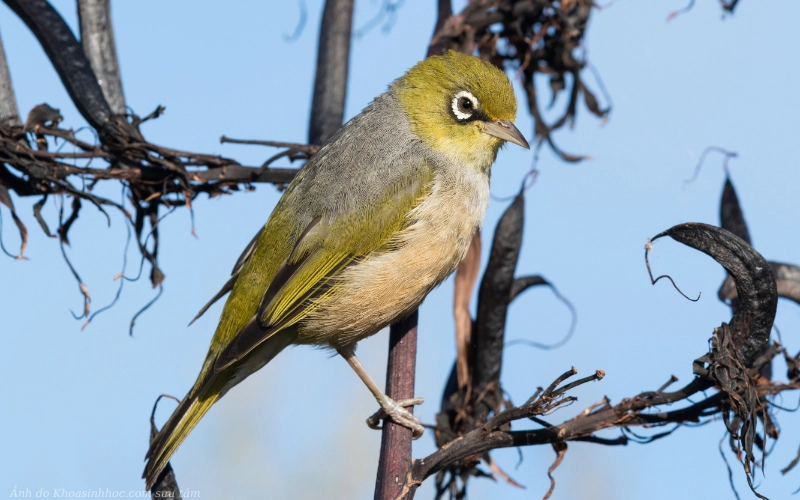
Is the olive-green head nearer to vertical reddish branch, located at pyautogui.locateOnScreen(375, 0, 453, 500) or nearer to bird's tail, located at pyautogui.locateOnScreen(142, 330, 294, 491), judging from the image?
vertical reddish branch, located at pyautogui.locateOnScreen(375, 0, 453, 500)

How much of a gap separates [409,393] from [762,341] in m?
1.17

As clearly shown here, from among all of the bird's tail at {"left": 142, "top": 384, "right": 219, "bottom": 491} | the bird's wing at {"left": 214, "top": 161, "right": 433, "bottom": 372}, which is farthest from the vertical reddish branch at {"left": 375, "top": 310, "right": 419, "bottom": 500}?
the bird's tail at {"left": 142, "top": 384, "right": 219, "bottom": 491}

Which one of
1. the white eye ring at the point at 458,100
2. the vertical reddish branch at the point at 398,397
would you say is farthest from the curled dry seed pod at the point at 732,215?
the vertical reddish branch at the point at 398,397

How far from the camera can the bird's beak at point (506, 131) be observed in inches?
144

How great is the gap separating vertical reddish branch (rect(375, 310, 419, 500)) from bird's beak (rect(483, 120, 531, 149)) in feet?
2.99

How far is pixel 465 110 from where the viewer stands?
3809 mm

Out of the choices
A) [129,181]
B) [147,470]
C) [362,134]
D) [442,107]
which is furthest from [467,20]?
[147,470]

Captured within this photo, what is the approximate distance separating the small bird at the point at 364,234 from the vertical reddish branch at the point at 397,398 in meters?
0.27

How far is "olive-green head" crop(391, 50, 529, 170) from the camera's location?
3.74 meters

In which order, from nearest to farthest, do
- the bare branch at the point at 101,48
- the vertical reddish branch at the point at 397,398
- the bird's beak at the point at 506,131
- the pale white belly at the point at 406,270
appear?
the vertical reddish branch at the point at 397,398, the bare branch at the point at 101,48, the pale white belly at the point at 406,270, the bird's beak at the point at 506,131

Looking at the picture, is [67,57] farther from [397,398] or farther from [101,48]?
[397,398]

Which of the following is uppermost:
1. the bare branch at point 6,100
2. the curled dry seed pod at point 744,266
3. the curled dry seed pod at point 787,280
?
the bare branch at point 6,100

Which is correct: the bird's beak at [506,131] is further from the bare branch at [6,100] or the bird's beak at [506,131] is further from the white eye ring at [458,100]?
the bare branch at [6,100]

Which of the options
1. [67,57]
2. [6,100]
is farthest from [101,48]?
[6,100]
